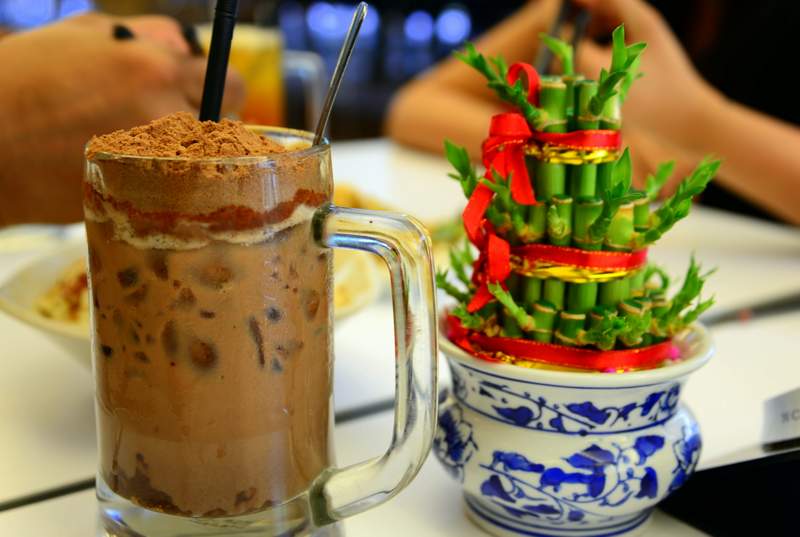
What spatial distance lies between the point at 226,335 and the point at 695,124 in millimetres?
1141

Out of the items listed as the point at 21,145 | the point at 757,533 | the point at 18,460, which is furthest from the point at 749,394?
the point at 21,145

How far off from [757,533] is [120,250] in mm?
419

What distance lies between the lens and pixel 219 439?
439 millimetres

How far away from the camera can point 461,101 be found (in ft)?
5.76

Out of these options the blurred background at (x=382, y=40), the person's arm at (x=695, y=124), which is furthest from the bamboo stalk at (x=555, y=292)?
the blurred background at (x=382, y=40)

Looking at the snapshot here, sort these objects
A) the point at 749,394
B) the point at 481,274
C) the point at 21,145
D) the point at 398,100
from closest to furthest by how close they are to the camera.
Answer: the point at 481,274
the point at 749,394
the point at 21,145
the point at 398,100

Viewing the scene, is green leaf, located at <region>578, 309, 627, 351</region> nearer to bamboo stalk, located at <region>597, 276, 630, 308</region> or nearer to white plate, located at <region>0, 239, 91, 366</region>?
bamboo stalk, located at <region>597, 276, 630, 308</region>

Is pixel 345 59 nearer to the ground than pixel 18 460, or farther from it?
farther from it

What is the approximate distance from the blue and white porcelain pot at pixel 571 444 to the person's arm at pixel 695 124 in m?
0.90

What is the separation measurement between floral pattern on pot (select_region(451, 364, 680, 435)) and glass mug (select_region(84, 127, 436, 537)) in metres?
0.07

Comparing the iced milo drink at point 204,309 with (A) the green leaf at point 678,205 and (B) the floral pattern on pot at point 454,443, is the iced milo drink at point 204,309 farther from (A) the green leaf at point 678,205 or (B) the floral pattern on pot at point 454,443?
(A) the green leaf at point 678,205

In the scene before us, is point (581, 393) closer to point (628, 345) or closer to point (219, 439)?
point (628, 345)

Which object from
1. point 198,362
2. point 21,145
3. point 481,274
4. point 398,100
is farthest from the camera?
point 398,100

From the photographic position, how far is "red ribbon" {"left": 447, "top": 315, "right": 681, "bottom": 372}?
484mm
